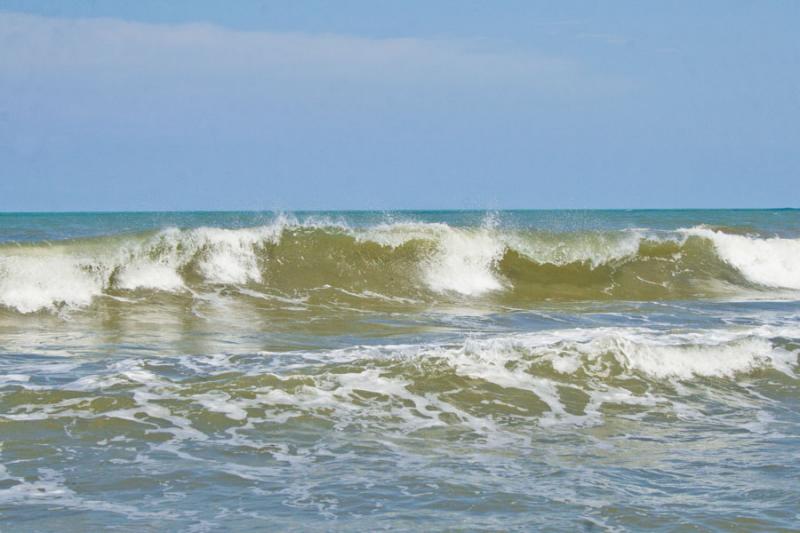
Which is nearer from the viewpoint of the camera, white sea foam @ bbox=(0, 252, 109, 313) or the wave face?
white sea foam @ bbox=(0, 252, 109, 313)

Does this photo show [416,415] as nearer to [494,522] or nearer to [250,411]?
[250,411]

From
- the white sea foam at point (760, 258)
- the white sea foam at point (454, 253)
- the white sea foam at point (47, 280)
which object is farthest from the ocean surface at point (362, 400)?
the white sea foam at point (760, 258)

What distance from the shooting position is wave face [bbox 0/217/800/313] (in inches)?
503

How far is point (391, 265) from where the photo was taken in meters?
14.9

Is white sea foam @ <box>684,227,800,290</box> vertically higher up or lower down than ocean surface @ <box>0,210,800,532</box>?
higher up

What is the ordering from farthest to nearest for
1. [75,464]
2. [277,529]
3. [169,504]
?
[75,464] → [169,504] → [277,529]

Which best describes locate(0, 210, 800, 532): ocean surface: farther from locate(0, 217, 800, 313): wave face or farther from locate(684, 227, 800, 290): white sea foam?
locate(684, 227, 800, 290): white sea foam

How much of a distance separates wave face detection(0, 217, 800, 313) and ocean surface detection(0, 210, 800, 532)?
64 mm

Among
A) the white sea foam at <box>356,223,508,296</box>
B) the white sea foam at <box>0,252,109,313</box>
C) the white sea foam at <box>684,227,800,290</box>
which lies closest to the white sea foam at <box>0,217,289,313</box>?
the white sea foam at <box>0,252,109,313</box>

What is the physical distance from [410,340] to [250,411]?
3.17 meters

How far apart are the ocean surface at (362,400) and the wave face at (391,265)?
2.5 inches

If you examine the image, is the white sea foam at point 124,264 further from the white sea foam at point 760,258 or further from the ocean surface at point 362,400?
the white sea foam at point 760,258

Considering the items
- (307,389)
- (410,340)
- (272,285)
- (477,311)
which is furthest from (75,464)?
(272,285)

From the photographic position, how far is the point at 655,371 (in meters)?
7.67
